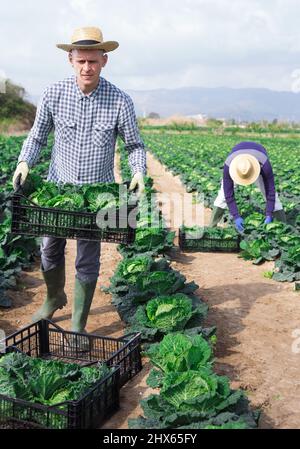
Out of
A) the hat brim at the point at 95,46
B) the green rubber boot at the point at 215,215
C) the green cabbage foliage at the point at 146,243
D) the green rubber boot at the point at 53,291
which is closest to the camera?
the hat brim at the point at 95,46

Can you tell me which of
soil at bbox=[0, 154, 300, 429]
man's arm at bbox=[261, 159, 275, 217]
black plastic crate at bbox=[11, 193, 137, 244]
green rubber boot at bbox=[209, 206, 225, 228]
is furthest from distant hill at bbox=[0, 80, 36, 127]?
black plastic crate at bbox=[11, 193, 137, 244]

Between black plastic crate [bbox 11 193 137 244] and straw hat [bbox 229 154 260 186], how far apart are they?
389 centimetres

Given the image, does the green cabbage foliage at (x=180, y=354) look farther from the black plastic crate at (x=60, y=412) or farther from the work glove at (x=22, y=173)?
the work glove at (x=22, y=173)

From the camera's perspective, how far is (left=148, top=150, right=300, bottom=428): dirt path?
13.1 ft

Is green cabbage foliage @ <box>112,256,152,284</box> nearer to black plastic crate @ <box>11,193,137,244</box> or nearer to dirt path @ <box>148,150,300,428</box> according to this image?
dirt path @ <box>148,150,300,428</box>

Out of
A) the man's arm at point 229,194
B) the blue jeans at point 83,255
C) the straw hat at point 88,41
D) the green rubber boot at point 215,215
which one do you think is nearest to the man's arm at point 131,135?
the straw hat at point 88,41

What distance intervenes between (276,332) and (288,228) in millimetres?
3201

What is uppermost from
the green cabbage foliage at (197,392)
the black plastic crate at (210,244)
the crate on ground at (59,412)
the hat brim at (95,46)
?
the hat brim at (95,46)

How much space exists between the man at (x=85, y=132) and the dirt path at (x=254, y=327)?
135 centimetres

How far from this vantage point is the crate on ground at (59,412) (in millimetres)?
3143

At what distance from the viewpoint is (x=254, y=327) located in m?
5.35

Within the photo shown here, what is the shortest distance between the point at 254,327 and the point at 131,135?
2.17m

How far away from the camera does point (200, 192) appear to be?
14375 millimetres

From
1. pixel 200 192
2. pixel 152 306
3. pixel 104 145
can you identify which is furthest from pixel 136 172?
pixel 200 192
